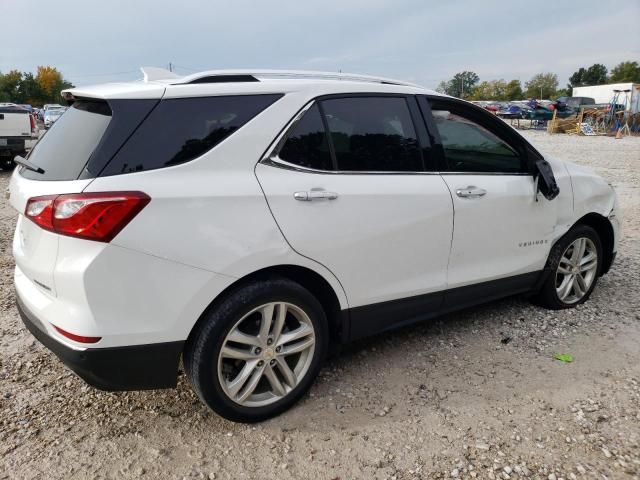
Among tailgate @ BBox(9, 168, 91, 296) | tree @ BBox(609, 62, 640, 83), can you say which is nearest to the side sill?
tailgate @ BBox(9, 168, 91, 296)

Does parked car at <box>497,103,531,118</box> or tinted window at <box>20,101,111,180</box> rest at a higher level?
tinted window at <box>20,101,111,180</box>

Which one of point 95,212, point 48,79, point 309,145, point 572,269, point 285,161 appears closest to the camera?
point 95,212

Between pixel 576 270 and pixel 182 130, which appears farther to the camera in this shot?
pixel 576 270

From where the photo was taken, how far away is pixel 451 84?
374 feet

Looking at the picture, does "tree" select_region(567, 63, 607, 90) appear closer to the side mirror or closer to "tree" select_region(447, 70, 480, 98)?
"tree" select_region(447, 70, 480, 98)

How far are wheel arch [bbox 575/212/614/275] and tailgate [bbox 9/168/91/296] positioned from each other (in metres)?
3.72

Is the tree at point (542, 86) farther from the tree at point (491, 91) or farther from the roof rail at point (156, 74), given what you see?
the roof rail at point (156, 74)

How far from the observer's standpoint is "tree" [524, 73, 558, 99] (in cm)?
9294

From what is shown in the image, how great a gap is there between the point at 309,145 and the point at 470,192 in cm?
116

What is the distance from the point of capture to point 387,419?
2.75m

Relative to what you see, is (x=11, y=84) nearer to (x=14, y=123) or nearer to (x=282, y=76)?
(x=14, y=123)

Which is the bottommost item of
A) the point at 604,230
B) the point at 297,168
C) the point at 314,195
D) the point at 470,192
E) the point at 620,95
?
the point at 604,230

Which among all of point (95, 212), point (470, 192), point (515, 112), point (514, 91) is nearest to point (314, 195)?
point (95, 212)

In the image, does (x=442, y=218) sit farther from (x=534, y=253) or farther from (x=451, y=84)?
(x=451, y=84)
